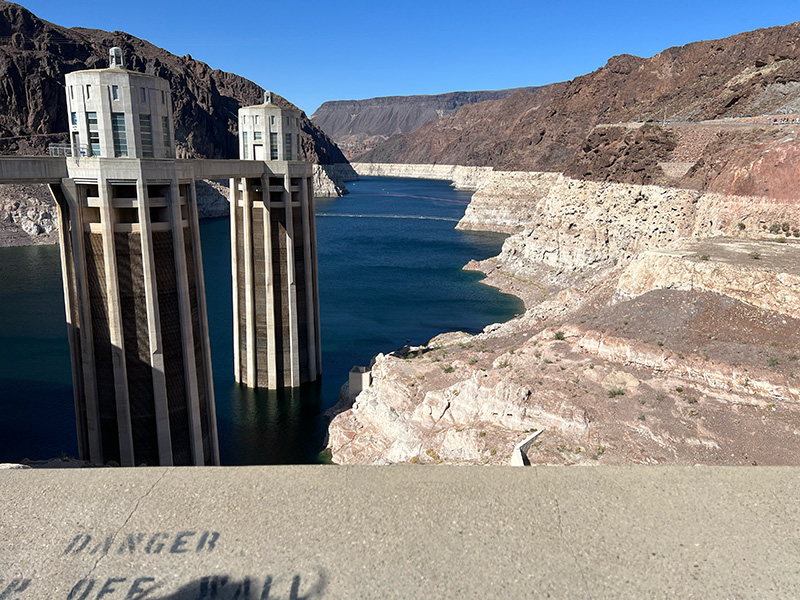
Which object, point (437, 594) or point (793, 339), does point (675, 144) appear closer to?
point (793, 339)

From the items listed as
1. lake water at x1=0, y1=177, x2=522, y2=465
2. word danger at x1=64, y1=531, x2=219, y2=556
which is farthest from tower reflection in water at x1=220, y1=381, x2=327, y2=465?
word danger at x1=64, y1=531, x2=219, y2=556

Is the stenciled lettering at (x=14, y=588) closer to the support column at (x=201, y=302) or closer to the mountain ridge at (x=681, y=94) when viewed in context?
the support column at (x=201, y=302)

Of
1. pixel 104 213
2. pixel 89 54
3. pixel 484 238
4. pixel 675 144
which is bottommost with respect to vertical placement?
pixel 484 238

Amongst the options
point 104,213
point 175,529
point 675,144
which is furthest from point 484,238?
point 175,529

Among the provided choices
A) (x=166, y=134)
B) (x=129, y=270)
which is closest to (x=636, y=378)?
(x=129, y=270)

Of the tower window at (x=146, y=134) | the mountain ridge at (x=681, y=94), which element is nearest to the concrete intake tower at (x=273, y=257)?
the tower window at (x=146, y=134)

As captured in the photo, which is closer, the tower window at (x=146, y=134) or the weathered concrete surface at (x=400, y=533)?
the weathered concrete surface at (x=400, y=533)
